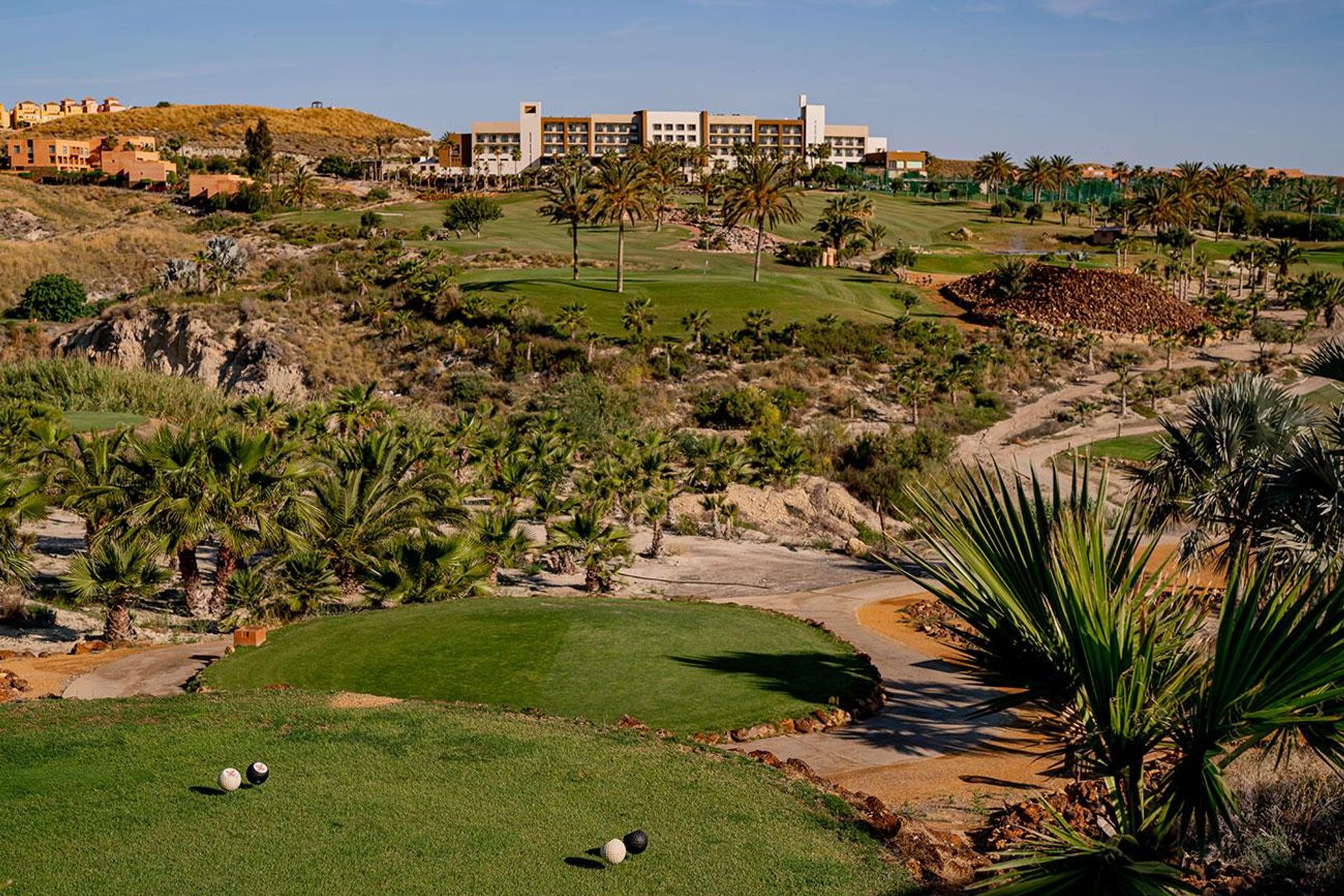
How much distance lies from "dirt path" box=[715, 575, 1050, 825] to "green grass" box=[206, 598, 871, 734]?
841mm

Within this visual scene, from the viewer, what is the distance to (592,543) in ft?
96.0

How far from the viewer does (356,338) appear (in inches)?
2606

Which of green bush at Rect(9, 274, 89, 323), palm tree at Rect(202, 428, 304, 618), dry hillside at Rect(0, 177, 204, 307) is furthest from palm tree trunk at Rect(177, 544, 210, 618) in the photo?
dry hillside at Rect(0, 177, 204, 307)

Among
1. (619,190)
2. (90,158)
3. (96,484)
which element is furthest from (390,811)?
(90,158)

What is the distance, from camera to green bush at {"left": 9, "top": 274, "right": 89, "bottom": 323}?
7300cm

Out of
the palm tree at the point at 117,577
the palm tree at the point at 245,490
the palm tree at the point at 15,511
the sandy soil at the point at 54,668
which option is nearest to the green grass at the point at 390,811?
the sandy soil at the point at 54,668

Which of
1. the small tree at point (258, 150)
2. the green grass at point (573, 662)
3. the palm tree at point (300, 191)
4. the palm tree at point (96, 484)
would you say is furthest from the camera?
the small tree at point (258, 150)

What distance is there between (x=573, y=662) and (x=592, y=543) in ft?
31.4

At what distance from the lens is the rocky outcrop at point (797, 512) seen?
4153cm

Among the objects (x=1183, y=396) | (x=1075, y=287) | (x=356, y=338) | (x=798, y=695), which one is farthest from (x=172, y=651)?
(x=1075, y=287)

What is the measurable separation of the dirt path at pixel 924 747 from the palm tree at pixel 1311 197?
115011 millimetres

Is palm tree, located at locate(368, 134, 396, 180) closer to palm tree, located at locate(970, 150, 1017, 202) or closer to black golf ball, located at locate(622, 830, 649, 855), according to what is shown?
palm tree, located at locate(970, 150, 1017, 202)

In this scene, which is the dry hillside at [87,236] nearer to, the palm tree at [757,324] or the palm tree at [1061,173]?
the palm tree at [757,324]

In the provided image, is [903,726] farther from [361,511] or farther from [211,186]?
[211,186]
